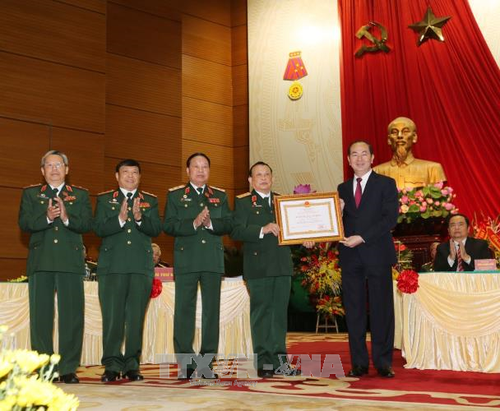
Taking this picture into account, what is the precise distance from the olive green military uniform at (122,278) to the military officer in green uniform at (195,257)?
0.14 metres

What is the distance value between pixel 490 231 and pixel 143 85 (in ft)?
13.3

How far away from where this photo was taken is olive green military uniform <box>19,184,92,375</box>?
11.8 ft

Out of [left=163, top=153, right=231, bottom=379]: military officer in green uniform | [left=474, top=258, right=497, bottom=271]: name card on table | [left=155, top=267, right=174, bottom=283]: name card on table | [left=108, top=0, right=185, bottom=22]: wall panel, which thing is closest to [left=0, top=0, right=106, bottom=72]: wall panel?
[left=108, top=0, right=185, bottom=22]: wall panel

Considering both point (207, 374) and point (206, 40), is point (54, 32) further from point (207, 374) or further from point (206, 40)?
point (207, 374)

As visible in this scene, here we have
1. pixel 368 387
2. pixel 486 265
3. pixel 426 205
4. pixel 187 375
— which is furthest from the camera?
pixel 426 205

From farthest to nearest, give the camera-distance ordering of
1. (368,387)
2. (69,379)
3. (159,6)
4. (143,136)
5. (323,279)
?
(159,6)
(143,136)
(323,279)
(69,379)
(368,387)

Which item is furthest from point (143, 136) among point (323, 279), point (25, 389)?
point (25, 389)

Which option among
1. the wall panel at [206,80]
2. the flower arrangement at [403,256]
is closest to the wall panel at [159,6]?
the wall panel at [206,80]

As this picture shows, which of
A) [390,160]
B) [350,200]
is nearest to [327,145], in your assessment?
[390,160]

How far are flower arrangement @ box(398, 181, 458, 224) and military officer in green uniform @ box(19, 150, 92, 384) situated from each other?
138 inches

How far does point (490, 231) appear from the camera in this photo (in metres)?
6.80

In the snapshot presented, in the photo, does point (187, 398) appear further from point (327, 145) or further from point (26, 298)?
point (327, 145)

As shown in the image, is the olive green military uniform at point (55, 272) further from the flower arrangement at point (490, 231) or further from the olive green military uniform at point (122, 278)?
the flower arrangement at point (490, 231)

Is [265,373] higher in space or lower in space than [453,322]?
lower
